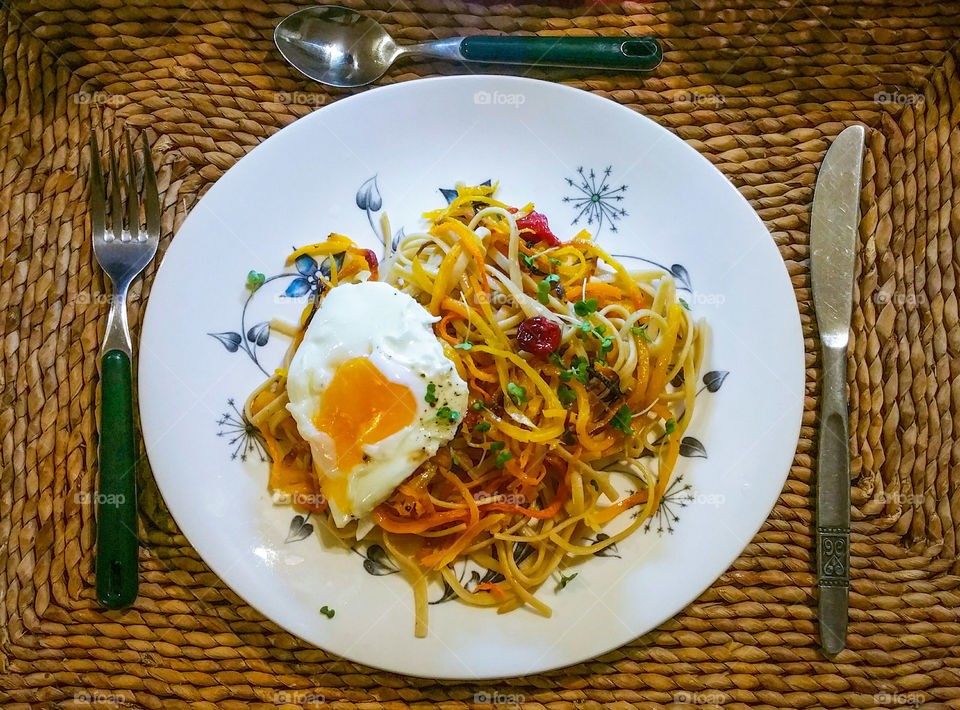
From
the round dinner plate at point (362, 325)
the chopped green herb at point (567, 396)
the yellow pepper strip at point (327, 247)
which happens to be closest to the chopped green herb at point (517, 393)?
the chopped green herb at point (567, 396)

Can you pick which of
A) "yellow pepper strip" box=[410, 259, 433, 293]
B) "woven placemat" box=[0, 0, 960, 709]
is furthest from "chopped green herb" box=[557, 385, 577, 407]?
"woven placemat" box=[0, 0, 960, 709]

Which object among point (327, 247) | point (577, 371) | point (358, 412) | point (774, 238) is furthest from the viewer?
point (774, 238)

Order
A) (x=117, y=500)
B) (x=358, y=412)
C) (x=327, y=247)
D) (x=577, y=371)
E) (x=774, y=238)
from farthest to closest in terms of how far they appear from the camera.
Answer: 1. (x=774, y=238)
2. (x=327, y=247)
3. (x=117, y=500)
4. (x=577, y=371)
5. (x=358, y=412)

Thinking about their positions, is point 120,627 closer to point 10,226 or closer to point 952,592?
point 10,226

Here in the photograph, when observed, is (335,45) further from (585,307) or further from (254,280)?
(585,307)

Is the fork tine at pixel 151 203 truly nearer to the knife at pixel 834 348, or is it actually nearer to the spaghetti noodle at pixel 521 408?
the spaghetti noodle at pixel 521 408

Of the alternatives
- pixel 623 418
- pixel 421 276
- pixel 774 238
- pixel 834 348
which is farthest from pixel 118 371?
pixel 834 348
